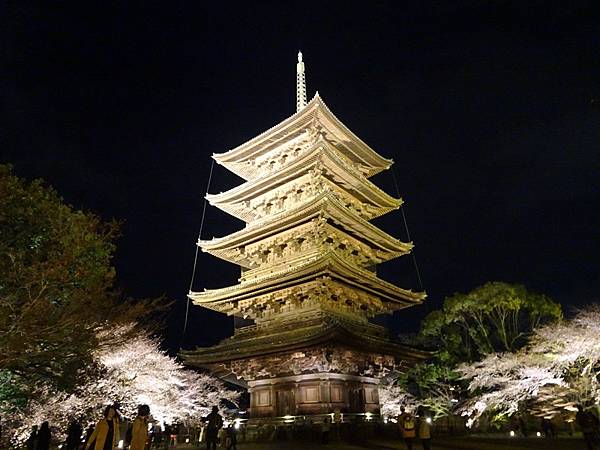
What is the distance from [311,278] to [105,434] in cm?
1675

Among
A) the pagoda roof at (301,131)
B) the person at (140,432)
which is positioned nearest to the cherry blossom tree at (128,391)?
the person at (140,432)

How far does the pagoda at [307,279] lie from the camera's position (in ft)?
71.8

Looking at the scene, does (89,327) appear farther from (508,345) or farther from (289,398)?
(508,345)

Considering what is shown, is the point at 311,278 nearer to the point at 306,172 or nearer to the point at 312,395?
the point at 312,395

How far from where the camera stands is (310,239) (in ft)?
83.3

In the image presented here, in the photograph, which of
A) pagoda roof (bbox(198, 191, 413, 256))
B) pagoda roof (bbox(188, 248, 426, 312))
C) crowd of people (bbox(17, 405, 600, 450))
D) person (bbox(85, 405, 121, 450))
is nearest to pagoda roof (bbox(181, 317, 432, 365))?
pagoda roof (bbox(188, 248, 426, 312))

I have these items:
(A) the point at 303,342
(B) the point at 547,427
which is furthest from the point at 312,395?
(B) the point at 547,427

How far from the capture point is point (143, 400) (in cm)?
2348

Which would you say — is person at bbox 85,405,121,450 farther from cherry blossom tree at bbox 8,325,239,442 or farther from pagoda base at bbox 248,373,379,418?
pagoda base at bbox 248,373,379,418

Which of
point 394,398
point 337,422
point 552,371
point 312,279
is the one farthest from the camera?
point 394,398

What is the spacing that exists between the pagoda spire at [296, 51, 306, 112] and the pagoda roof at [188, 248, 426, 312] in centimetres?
1307

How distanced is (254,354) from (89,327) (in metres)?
9.98

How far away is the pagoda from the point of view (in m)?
21.9

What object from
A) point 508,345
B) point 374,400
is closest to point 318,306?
point 374,400
